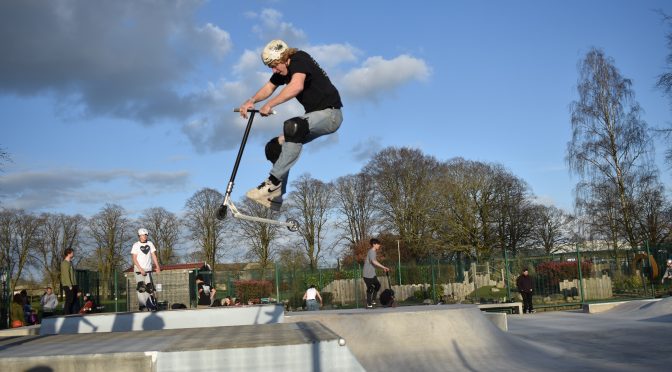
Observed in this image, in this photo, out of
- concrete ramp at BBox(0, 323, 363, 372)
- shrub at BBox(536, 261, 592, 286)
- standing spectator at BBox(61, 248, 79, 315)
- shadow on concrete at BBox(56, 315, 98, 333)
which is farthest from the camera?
shrub at BBox(536, 261, 592, 286)

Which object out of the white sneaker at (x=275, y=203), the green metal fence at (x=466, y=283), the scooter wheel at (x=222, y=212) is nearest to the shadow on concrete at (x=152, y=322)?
the scooter wheel at (x=222, y=212)

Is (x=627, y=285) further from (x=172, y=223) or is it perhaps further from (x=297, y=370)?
(x=172, y=223)

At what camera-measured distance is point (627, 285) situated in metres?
21.8

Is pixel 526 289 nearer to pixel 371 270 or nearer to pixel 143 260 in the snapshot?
pixel 371 270

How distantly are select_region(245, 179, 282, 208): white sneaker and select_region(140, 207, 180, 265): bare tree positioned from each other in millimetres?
45575

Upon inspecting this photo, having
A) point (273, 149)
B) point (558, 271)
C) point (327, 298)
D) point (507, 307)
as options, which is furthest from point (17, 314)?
point (558, 271)

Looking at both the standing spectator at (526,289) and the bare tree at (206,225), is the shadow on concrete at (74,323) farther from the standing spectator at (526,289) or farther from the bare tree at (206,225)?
the bare tree at (206,225)

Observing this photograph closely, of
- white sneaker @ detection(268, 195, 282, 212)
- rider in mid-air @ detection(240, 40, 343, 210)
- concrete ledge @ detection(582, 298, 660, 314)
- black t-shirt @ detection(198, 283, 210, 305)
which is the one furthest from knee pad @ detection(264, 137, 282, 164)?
concrete ledge @ detection(582, 298, 660, 314)

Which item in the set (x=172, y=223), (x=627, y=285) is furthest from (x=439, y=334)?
(x=172, y=223)

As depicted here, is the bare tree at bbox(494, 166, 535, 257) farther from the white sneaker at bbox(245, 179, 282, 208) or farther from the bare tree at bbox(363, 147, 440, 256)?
the white sneaker at bbox(245, 179, 282, 208)

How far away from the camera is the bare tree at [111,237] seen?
157 ft

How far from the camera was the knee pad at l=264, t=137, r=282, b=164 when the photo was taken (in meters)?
6.57

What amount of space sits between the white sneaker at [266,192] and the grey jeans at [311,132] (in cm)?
16

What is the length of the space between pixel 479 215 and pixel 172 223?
1025 inches
